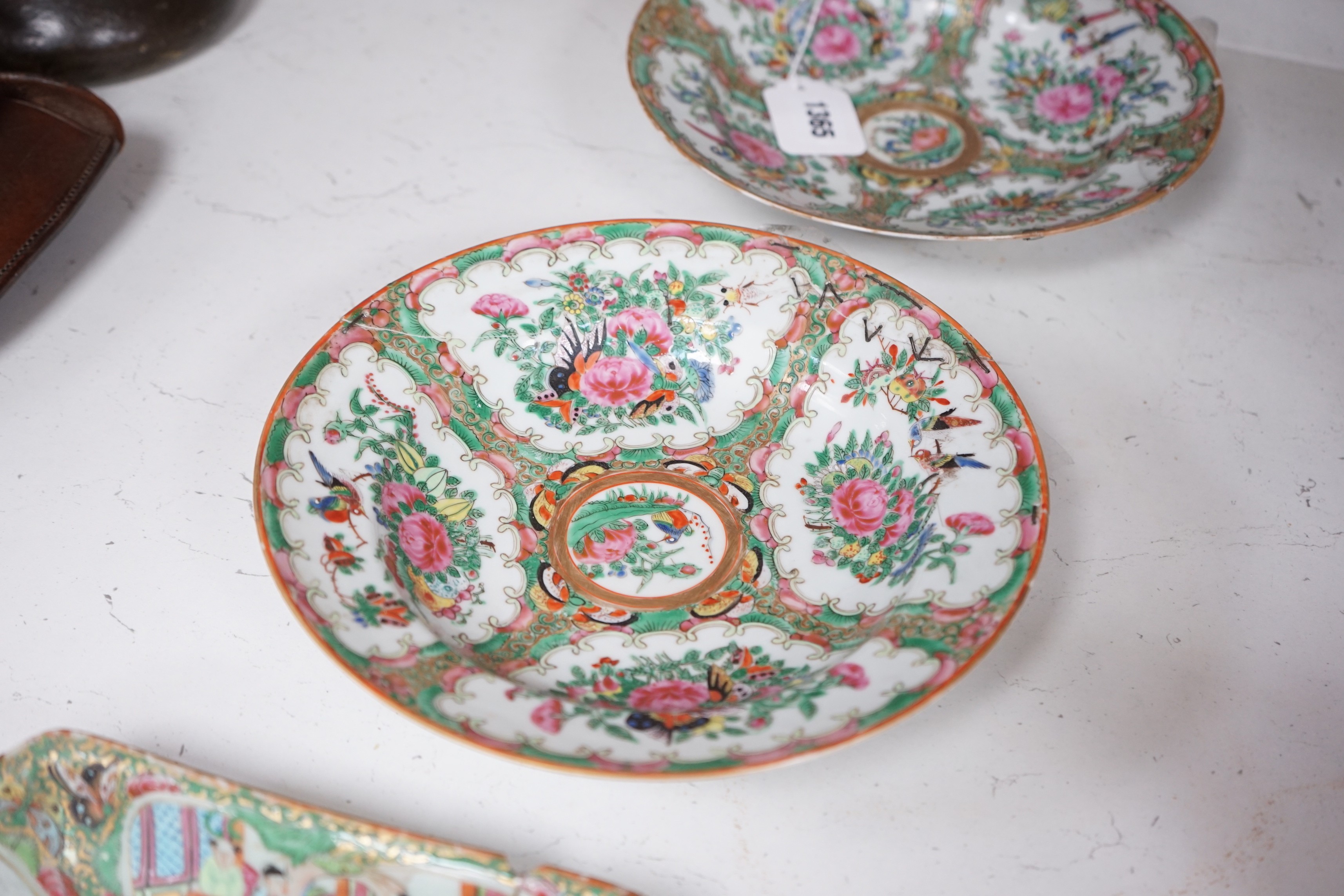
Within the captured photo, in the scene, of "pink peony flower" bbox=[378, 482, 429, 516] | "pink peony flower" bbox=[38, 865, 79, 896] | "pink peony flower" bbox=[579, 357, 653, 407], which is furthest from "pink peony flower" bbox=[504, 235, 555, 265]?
"pink peony flower" bbox=[38, 865, 79, 896]

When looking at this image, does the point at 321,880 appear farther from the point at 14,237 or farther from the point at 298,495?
the point at 14,237

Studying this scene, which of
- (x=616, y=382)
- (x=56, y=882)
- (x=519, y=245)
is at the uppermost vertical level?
(x=519, y=245)

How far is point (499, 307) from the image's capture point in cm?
89

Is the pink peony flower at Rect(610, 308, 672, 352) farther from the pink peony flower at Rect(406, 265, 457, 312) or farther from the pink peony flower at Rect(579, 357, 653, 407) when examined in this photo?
the pink peony flower at Rect(406, 265, 457, 312)

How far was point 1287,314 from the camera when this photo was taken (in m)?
1.07

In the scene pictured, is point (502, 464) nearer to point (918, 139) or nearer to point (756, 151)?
point (756, 151)

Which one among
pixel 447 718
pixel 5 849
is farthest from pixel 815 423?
pixel 5 849

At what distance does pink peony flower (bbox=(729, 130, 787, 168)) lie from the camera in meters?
1.09

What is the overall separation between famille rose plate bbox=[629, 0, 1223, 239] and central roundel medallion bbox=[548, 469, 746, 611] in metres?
0.30

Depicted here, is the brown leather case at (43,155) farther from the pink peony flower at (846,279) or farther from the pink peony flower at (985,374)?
the pink peony flower at (985,374)

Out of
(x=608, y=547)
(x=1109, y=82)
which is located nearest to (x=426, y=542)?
(x=608, y=547)

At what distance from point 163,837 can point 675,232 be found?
0.61m

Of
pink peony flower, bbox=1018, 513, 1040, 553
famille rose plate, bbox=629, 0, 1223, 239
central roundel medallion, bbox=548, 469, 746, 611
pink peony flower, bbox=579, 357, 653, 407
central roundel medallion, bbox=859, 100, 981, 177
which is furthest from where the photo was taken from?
central roundel medallion, bbox=859, 100, 981, 177

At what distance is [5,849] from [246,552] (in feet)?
0.95
